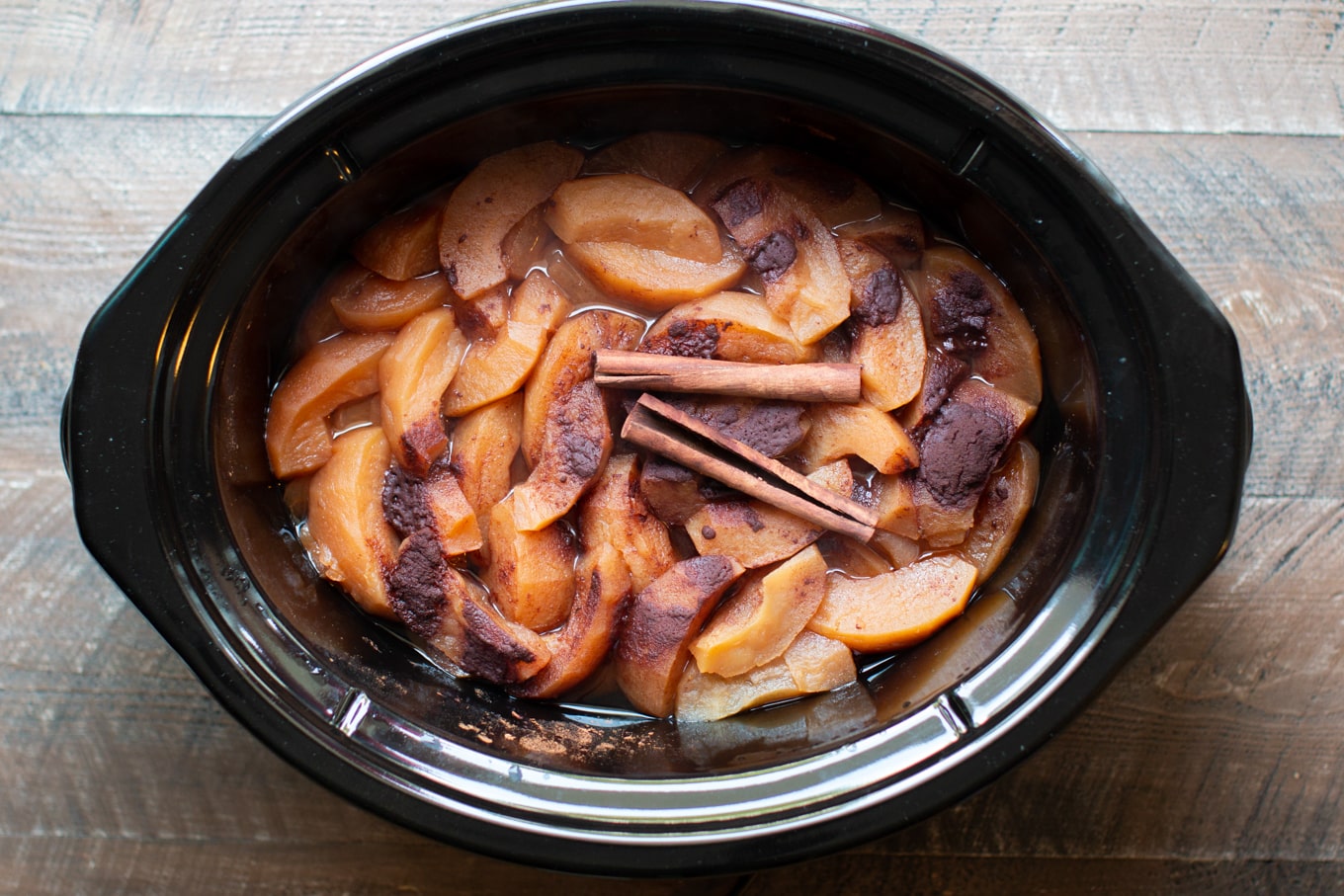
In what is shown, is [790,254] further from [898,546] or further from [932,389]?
[898,546]

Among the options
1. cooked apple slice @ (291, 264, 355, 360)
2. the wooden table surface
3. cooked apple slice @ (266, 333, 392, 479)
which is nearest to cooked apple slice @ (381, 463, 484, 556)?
cooked apple slice @ (266, 333, 392, 479)

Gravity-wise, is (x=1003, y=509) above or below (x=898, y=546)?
above

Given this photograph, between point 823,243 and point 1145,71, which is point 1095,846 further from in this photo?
point 1145,71

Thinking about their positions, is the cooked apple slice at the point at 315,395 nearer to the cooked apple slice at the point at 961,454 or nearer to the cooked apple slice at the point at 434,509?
the cooked apple slice at the point at 434,509

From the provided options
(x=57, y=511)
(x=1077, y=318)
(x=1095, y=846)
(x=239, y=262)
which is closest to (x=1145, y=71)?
(x=1077, y=318)

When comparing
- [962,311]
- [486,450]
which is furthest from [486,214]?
[962,311]

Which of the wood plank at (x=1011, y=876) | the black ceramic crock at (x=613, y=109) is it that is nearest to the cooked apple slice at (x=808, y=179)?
the black ceramic crock at (x=613, y=109)

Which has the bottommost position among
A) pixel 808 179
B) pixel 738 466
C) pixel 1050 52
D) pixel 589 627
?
pixel 589 627

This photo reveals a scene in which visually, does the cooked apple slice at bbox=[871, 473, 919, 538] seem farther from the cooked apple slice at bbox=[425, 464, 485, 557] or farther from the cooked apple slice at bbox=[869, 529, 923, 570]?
the cooked apple slice at bbox=[425, 464, 485, 557]
